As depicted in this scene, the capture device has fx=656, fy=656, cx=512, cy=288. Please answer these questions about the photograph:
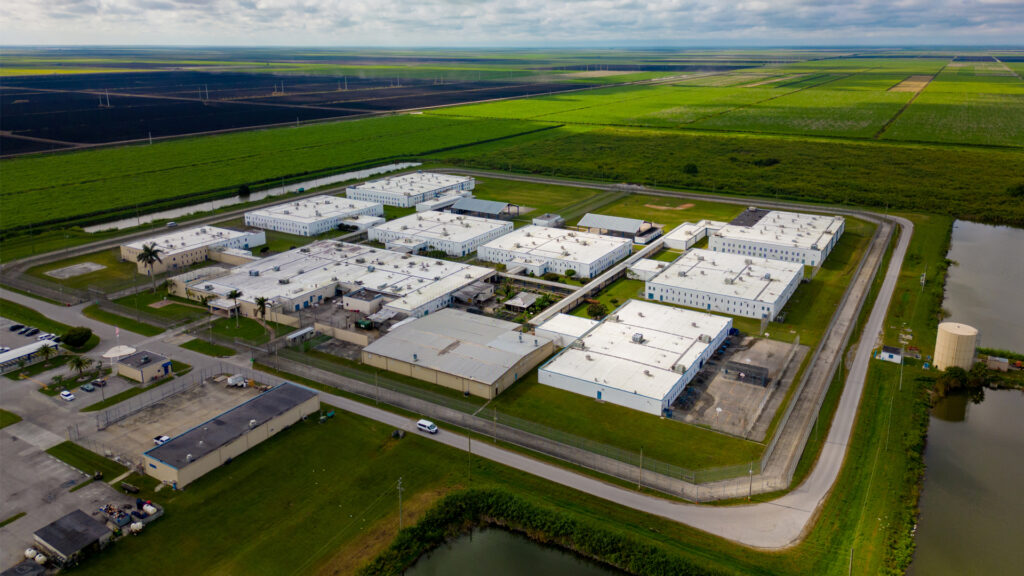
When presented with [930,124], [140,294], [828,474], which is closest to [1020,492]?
[828,474]

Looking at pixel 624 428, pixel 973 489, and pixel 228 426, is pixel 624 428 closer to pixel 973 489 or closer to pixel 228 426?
pixel 973 489

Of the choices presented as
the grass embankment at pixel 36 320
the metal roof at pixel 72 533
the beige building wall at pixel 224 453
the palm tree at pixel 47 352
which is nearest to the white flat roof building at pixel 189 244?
the grass embankment at pixel 36 320

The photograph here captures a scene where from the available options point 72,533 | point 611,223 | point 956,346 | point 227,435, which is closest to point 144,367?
point 227,435

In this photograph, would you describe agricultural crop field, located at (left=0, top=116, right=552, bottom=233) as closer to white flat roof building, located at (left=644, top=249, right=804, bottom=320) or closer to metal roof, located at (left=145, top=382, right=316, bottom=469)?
metal roof, located at (left=145, top=382, right=316, bottom=469)

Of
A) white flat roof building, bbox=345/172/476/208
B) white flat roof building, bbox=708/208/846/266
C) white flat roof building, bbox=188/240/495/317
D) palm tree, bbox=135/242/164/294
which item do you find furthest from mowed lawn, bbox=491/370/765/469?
white flat roof building, bbox=345/172/476/208

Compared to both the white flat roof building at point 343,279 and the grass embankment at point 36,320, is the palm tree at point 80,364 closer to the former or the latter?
the grass embankment at point 36,320
